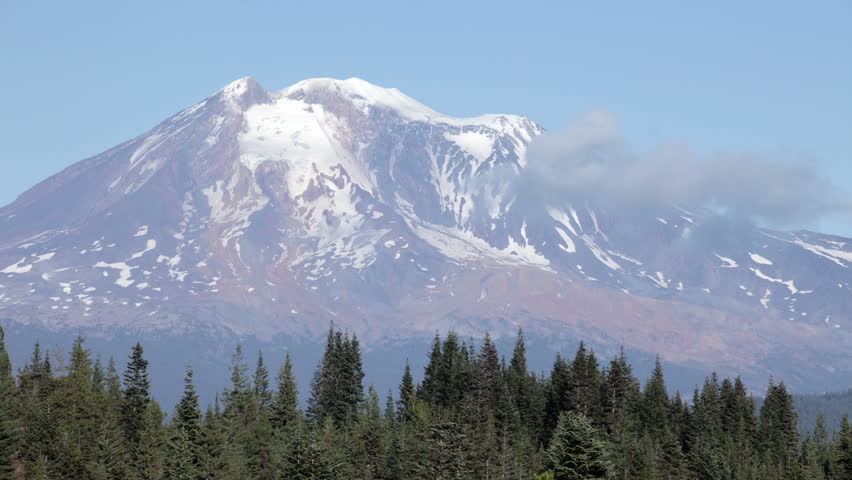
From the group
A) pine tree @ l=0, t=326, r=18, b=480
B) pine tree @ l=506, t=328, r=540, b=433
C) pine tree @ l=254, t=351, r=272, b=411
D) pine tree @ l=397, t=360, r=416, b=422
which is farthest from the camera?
pine tree @ l=506, t=328, r=540, b=433

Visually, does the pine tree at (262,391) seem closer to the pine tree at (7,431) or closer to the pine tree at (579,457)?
the pine tree at (7,431)

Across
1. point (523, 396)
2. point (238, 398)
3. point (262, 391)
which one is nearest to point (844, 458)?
point (523, 396)

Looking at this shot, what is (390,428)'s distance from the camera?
5325 inches

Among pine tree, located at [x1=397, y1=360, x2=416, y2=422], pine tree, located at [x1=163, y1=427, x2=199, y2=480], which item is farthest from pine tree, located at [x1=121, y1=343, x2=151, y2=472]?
pine tree, located at [x1=397, y1=360, x2=416, y2=422]

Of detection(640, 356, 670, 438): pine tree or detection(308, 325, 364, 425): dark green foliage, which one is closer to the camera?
detection(308, 325, 364, 425): dark green foliage

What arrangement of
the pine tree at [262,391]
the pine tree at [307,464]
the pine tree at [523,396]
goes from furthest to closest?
the pine tree at [523,396], the pine tree at [262,391], the pine tree at [307,464]

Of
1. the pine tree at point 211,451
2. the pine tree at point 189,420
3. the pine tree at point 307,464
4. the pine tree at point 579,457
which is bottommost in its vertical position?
the pine tree at point 579,457

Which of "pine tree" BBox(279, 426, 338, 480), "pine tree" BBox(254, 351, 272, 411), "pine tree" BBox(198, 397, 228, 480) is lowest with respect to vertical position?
"pine tree" BBox(279, 426, 338, 480)

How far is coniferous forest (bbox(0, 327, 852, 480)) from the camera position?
343 feet

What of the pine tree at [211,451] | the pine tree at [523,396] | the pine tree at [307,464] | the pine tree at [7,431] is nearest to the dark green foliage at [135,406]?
the pine tree at [7,431]

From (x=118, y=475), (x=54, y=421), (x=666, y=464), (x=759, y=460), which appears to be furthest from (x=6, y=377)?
(x=759, y=460)

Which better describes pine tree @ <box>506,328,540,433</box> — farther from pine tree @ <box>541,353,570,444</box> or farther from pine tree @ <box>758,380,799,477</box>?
pine tree @ <box>758,380,799,477</box>

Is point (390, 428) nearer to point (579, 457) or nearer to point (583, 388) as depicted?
point (583, 388)

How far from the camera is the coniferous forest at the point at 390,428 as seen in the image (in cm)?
10462
